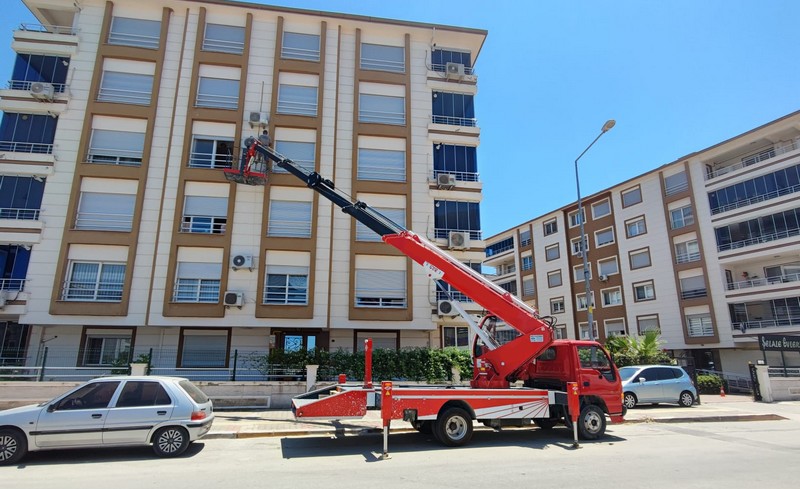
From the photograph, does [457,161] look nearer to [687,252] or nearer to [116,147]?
[116,147]

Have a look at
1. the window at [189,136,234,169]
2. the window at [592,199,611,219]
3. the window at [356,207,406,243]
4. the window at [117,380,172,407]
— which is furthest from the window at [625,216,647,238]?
the window at [117,380,172,407]

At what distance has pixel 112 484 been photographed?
656 centimetres

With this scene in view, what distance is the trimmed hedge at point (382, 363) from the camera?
16953 mm

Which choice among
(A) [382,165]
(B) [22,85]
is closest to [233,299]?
(A) [382,165]

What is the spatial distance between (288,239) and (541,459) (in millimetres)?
14660

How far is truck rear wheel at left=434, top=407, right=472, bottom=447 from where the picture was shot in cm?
955

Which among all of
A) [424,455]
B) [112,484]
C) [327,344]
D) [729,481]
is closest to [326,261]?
[327,344]

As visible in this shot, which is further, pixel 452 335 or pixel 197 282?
pixel 452 335

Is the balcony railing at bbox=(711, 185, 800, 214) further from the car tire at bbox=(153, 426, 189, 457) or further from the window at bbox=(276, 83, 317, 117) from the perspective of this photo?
the car tire at bbox=(153, 426, 189, 457)

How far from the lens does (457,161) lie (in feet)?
73.7

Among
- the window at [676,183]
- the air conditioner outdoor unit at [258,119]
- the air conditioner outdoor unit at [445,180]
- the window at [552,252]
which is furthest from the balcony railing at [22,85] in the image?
the window at [552,252]

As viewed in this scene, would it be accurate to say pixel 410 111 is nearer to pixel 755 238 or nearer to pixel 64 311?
pixel 64 311

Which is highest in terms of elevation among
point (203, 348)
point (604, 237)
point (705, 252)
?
point (604, 237)

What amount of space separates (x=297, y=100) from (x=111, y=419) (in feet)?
56.6
